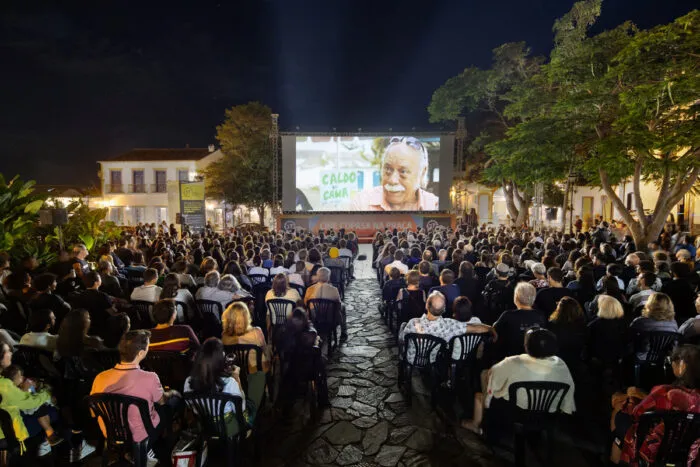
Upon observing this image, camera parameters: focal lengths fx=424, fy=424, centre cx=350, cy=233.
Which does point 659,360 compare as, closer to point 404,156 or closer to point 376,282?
point 376,282

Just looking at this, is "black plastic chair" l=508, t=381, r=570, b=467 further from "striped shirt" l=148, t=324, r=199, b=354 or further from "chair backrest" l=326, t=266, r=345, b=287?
"chair backrest" l=326, t=266, r=345, b=287

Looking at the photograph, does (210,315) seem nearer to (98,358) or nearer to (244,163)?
(98,358)

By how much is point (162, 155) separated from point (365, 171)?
19729 mm

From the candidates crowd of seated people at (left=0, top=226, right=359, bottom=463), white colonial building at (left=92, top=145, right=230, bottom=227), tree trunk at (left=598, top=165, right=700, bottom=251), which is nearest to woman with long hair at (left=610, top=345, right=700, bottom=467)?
crowd of seated people at (left=0, top=226, right=359, bottom=463)

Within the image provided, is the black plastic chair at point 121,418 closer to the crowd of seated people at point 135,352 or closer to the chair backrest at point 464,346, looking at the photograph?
the crowd of seated people at point 135,352

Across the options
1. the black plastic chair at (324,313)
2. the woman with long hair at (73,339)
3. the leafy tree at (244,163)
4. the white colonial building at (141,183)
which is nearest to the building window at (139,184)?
the white colonial building at (141,183)

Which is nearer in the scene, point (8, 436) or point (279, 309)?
point (8, 436)

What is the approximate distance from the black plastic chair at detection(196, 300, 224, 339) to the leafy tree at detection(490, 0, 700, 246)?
9.03 meters

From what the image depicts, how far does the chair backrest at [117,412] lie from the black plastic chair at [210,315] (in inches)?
99.5

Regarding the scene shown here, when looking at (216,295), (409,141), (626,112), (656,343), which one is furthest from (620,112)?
(216,295)

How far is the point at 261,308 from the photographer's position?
252 inches

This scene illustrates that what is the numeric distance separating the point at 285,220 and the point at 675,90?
1599 centimetres

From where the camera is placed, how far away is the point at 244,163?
24172 millimetres

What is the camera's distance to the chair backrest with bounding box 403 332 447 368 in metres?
3.86
